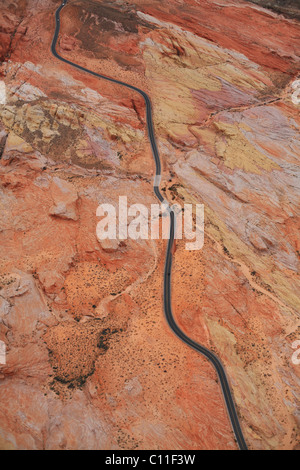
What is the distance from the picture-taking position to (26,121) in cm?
4697

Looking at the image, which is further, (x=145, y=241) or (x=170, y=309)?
(x=145, y=241)

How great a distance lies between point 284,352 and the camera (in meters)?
39.3

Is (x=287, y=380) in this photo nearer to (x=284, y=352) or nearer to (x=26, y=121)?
(x=284, y=352)

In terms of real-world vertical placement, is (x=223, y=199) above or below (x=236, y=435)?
above

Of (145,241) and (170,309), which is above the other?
(145,241)

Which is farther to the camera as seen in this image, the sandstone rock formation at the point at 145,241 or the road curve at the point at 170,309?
the road curve at the point at 170,309

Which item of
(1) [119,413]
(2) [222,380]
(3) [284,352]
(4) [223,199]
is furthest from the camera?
(4) [223,199]

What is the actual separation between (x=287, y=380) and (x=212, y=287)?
459 inches

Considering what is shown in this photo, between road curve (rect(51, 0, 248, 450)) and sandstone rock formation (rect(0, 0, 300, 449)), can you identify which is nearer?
sandstone rock formation (rect(0, 0, 300, 449))

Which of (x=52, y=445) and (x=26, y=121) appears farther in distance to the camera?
(x=26, y=121)
